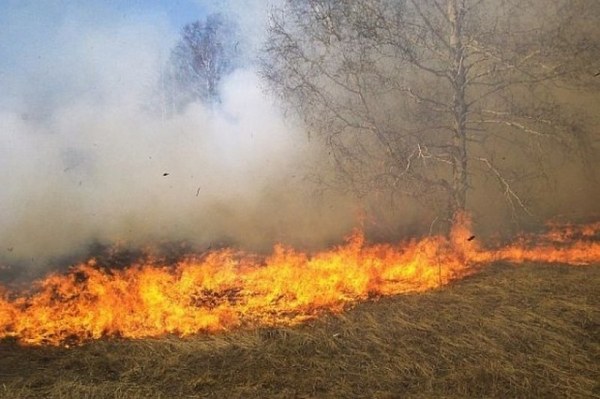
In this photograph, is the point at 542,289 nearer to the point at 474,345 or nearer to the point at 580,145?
the point at 474,345

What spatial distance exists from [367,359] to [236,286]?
2629mm

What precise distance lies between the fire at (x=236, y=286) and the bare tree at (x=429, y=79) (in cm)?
118

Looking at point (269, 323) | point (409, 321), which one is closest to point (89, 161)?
point (269, 323)

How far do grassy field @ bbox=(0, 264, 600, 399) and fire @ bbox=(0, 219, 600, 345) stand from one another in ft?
1.21

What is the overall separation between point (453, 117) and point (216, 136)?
4761 mm

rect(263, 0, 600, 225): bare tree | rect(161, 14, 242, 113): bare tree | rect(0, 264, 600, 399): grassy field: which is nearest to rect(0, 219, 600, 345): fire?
rect(0, 264, 600, 399): grassy field

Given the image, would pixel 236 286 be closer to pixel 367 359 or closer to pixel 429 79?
pixel 367 359

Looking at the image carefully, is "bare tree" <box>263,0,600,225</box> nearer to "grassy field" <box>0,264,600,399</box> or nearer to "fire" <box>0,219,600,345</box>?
"fire" <box>0,219,600,345</box>

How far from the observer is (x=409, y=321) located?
5.75m

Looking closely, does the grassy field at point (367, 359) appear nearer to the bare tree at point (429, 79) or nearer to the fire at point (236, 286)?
the fire at point (236, 286)

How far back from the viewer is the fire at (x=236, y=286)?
584 cm

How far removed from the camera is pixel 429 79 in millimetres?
9703

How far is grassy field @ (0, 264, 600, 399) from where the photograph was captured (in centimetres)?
433

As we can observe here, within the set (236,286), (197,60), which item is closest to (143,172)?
(236,286)
